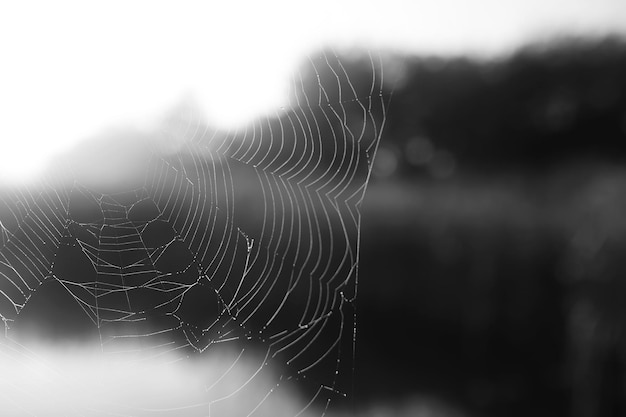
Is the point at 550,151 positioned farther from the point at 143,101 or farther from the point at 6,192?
the point at 6,192

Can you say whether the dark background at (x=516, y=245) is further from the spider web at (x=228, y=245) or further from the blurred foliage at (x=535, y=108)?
the spider web at (x=228, y=245)

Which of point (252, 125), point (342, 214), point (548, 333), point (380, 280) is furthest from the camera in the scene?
point (548, 333)

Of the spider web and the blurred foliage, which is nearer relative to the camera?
the spider web

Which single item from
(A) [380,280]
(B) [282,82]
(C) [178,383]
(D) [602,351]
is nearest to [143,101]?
(B) [282,82]

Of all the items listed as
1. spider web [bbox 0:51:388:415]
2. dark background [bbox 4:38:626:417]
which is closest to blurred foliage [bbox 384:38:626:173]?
dark background [bbox 4:38:626:417]

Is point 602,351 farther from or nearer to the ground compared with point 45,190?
nearer to the ground

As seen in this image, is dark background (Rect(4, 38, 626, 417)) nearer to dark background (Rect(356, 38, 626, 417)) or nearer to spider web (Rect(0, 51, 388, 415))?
dark background (Rect(356, 38, 626, 417))

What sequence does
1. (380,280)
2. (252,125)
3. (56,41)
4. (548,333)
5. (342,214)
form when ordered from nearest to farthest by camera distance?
1. (56,41)
2. (252,125)
3. (342,214)
4. (380,280)
5. (548,333)

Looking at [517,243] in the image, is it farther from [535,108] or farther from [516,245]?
[535,108]
